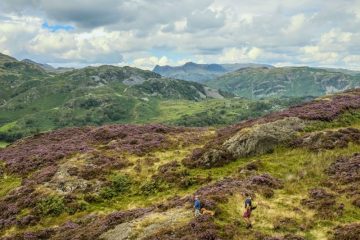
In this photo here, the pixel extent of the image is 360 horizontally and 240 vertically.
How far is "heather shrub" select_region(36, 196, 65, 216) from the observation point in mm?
47434

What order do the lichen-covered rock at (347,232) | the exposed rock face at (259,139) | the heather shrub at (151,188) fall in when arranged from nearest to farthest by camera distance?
the lichen-covered rock at (347,232) → the heather shrub at (151,188) → the exposed rock face at (259,139)

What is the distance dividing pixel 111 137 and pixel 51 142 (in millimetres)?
11243

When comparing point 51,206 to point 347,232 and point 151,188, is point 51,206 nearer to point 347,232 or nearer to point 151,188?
point 151,188

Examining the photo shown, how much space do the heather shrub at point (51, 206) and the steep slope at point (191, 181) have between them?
116 mm

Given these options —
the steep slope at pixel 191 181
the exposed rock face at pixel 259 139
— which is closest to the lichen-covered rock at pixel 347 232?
the steep slope at pixel 191 181

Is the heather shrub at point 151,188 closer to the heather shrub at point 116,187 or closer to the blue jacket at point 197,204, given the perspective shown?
the heather shrub at point 116,187

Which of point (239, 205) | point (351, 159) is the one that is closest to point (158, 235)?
point (239, 205)

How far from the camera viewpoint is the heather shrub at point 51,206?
47.4 meters

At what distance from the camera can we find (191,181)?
1951 inches

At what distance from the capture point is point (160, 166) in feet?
180

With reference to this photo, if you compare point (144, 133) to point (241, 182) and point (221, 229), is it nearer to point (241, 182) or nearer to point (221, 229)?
point (241, 182)

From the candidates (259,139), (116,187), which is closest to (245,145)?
(259,139)

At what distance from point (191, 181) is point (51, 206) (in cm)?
1676

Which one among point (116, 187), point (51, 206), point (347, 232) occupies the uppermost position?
point (347, 232)
